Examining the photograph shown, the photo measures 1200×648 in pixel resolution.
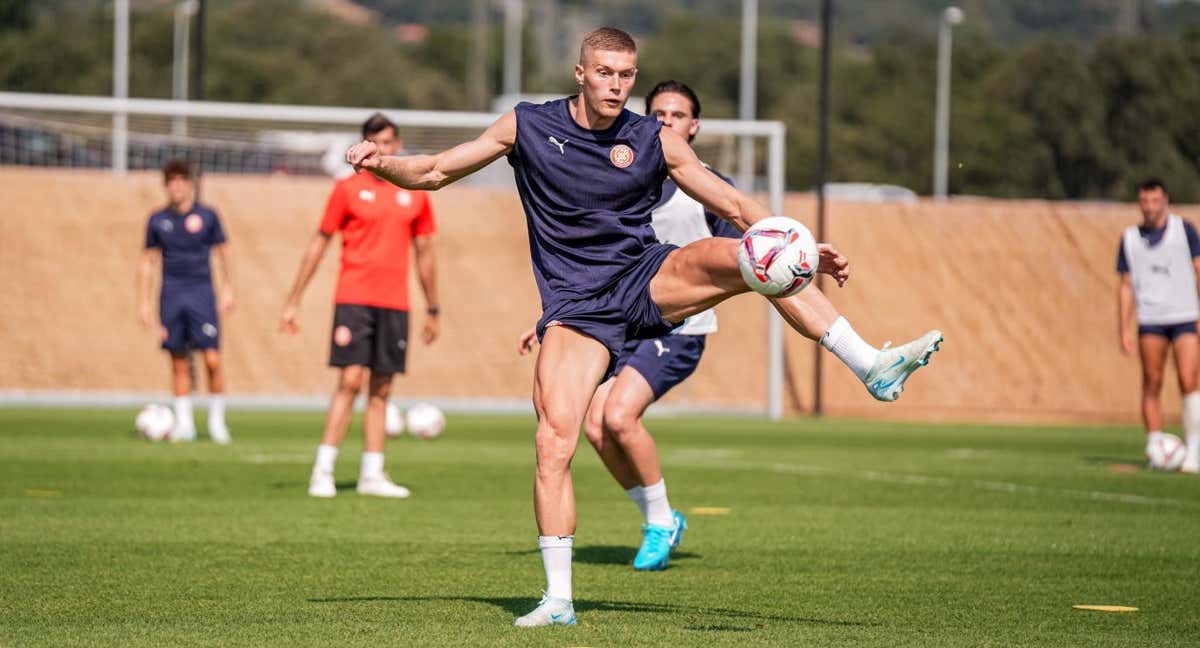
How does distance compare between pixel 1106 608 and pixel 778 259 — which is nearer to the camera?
pixel 778 259

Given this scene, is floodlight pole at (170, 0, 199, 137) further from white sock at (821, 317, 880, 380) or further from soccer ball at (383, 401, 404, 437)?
white sock at (821, 317, 880, 380)

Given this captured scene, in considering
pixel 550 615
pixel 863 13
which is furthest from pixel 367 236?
pixel 863 13

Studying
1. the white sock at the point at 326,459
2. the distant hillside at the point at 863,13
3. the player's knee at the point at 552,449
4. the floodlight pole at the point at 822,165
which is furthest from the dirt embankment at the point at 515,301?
the distant hillside at the point at 863,13

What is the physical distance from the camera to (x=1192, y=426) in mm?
13820

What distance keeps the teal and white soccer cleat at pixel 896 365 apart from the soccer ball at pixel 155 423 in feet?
33.2

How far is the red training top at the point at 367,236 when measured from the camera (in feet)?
35.4

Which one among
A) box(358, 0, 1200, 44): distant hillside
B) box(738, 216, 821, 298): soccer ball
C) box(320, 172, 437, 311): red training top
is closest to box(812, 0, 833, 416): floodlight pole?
box(320, 172, 437, 311): red training top

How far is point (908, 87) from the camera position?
66812 millimetres

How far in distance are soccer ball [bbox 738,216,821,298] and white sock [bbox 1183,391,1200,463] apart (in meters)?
8.80

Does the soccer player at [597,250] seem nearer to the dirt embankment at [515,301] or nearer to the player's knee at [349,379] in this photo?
the player's knee at [349,379]

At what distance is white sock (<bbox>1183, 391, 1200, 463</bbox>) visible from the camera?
44.9 feet

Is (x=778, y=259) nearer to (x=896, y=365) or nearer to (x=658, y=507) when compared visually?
(x=896, y=365)

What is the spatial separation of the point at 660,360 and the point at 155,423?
773cm

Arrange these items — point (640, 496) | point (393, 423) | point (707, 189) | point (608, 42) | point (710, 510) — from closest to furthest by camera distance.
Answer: point (608, 42) < point (707, 189) < point (640, 496) < point (710, 510) < point (393, 423)
